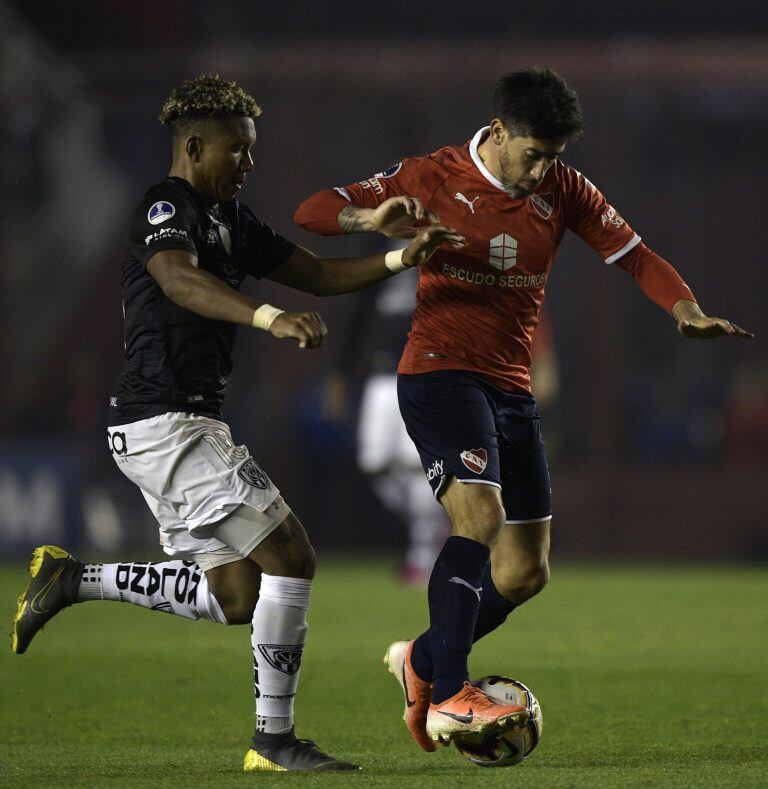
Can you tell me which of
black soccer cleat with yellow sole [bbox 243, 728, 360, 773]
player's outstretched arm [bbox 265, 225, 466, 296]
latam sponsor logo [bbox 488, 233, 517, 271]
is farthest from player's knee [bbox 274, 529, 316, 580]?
latam sponsor logo [bbox 488, 233, 517, 271]

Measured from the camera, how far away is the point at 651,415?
16109 millimetres

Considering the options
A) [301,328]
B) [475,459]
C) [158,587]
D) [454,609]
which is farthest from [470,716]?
[158,587]

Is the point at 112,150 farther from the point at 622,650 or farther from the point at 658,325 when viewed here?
the point at 622,650

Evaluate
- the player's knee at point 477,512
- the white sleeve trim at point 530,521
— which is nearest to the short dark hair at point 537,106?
the player's knee at point 477,512

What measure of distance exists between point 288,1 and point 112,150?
8.57 ft

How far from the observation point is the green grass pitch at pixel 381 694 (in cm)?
446

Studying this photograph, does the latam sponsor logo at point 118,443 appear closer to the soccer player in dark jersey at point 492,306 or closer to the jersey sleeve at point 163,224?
the jersey sleeve at point 163,224

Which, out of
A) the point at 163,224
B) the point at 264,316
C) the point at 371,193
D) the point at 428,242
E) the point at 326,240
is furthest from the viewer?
the point at 326,240

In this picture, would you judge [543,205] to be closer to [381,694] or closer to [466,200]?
[466,200]

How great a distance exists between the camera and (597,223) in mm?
5348

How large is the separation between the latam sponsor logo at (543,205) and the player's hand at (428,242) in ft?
1.50

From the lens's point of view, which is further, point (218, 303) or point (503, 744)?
point (503, 744)

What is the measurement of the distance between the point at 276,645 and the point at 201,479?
0.56m

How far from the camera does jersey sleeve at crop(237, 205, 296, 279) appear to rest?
5.05 metres
